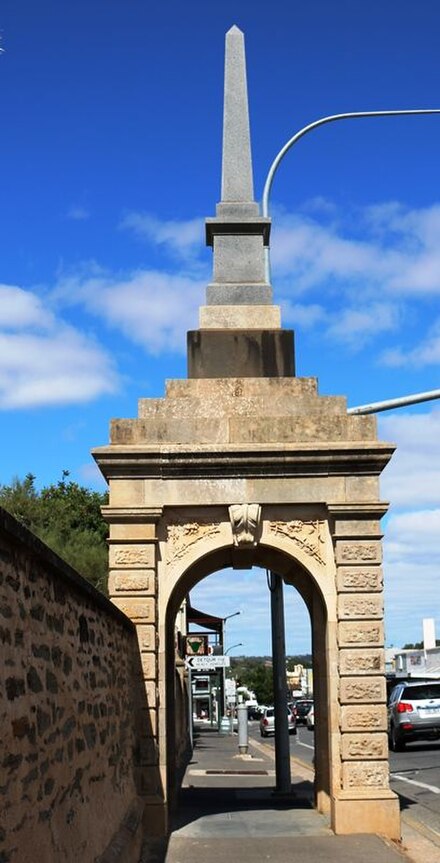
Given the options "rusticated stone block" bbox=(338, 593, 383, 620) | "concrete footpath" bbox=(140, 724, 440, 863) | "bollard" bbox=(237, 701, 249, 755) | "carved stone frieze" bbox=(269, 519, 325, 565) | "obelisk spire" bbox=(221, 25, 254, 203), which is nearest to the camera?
"concrete footpath" bbox=(140, 724, 440, 863)

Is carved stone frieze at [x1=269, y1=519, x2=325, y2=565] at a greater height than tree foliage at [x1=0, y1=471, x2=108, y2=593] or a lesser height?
lesser

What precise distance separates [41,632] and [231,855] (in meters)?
5.54

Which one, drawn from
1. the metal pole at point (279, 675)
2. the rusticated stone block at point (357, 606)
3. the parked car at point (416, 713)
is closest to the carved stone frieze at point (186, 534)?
the rusticated stone block at point (357, 606)

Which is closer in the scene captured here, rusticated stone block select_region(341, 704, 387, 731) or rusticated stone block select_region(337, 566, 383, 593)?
rusticated stone block select_region(341, 704, 387, 731)

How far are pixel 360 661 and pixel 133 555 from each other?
2962mm

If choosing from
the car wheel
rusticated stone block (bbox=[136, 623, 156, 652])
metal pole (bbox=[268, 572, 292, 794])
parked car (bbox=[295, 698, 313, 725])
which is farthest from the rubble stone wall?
parked car (bbox=[295, 698, 313, 725])

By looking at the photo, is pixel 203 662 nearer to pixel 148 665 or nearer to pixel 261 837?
pixel 148 665

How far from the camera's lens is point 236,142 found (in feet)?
51.3

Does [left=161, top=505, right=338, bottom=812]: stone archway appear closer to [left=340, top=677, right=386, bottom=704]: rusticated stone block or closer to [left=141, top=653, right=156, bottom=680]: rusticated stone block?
[left=340, top=677, right=386, bottom=704]: rusticated stone block

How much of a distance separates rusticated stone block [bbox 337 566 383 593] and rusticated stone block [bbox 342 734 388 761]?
1681 millimetres

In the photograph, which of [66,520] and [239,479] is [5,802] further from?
[66,520]

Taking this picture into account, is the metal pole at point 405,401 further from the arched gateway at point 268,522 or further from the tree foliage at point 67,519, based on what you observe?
Answer: the tree foliage at point 67,519

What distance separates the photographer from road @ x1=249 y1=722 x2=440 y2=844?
1450 centimetres

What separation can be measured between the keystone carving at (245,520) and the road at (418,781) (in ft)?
13.3
